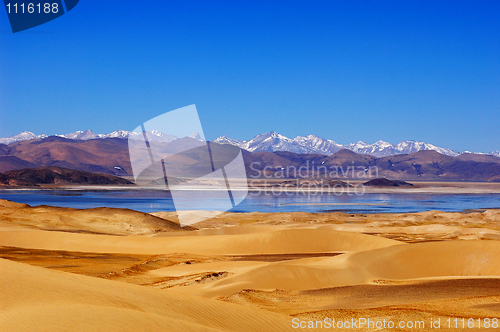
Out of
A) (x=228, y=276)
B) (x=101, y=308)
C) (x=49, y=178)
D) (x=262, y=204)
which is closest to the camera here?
(x=101, y=308)

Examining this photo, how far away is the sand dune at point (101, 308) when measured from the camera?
191 inches

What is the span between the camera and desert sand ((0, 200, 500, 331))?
20.0ft

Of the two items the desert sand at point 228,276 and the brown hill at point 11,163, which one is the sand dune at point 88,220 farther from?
the brown hill at point 11,163

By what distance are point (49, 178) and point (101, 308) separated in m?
94.1

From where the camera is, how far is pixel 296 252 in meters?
20.3

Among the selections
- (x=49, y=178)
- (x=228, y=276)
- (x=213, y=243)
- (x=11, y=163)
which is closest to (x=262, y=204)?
(x=213, y=243)

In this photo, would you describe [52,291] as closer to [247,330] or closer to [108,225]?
[247,330]

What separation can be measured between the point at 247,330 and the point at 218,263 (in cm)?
927

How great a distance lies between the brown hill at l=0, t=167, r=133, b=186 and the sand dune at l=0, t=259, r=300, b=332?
84436mm

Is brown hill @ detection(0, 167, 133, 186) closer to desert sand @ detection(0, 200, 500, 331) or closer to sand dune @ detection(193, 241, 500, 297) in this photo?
desert sand @ detection(0, 200, 500, 331)

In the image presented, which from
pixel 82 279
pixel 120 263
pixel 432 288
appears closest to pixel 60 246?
pixel 120 263

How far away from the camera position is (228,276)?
41.0 ft

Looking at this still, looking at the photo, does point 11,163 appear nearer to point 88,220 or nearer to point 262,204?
point 262,204

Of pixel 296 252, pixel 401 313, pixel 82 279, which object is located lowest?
pixel 296 252
